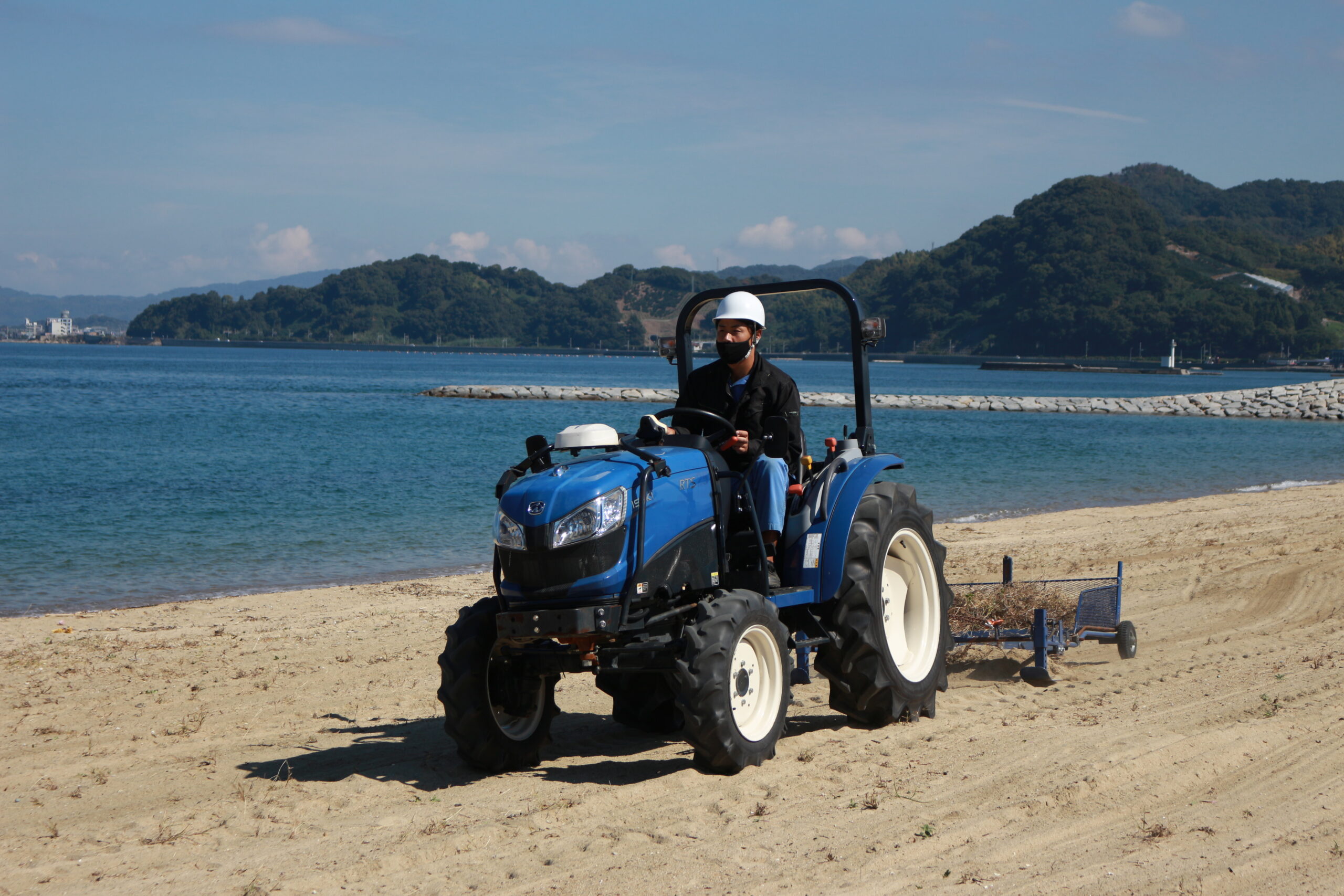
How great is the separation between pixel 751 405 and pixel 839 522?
2.56 ft

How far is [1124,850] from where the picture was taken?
434 centimetres

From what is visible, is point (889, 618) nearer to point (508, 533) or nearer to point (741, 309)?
point (741, 309)

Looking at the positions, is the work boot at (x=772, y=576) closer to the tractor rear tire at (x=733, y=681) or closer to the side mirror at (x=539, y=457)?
the tractor rear tire at (x=733, y=681)

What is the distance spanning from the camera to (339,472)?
29.1m

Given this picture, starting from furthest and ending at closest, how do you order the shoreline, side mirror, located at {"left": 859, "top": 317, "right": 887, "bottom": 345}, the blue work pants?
the shoreline < side mirror, located at {"left": 859, "top": 317, "right": 887, "bottom": 345} < the blue work pants

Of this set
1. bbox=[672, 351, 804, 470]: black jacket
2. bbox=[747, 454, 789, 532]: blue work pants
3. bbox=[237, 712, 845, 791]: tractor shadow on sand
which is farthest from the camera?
bbox=[672, 351, 804, 470]: black jacket

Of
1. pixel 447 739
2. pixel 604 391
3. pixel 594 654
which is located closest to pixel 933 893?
pixel 594 654

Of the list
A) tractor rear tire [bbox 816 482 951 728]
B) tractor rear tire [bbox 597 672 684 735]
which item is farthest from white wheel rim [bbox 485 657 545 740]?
tractor rear tire [bbox 816 482 951 728]

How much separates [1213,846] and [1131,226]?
192m

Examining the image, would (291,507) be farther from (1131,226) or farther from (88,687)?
(1131,226)

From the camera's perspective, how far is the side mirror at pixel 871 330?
6.32 m

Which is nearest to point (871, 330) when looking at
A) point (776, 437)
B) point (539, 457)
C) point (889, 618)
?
point (776, 437)

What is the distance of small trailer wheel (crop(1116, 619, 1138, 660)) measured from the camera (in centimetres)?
786

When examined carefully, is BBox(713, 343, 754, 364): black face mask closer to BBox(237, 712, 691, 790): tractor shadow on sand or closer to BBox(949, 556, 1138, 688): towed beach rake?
BBox(237, 712, 691, 790): tractor shadow on sand
